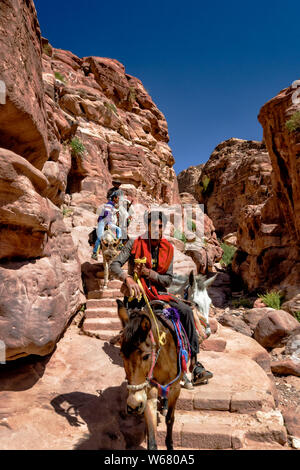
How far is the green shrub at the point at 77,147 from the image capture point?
1386 centimetres

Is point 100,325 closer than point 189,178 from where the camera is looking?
Yes

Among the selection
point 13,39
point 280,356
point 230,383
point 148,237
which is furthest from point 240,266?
point 13,39

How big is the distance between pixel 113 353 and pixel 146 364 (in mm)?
2672

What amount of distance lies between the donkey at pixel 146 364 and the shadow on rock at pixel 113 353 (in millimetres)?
1822

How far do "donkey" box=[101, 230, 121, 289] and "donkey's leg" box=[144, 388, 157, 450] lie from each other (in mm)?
4313

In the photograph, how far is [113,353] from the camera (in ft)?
15.9

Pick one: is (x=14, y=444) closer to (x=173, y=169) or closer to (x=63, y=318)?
(x=63, y=318)

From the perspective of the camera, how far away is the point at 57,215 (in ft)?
17.3

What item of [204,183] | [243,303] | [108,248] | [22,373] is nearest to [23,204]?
[22,373]

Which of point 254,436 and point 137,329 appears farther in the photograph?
point 254,436

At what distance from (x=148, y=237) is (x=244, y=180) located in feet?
111

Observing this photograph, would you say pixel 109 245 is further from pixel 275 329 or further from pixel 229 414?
pixel 275 329

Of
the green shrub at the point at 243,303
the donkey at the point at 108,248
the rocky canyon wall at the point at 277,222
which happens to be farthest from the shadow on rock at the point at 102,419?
the green shrub at the point at 243,303

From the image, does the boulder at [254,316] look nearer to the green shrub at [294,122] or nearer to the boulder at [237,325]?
the boulder at [237,325]
